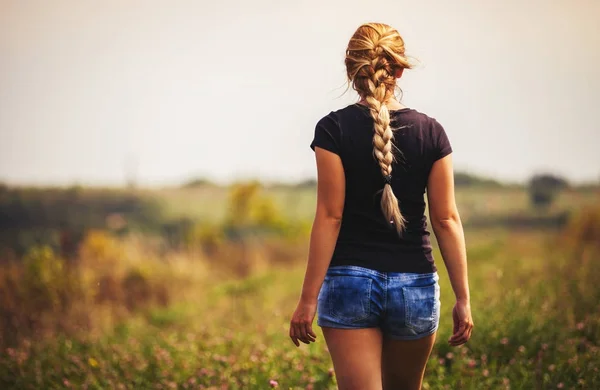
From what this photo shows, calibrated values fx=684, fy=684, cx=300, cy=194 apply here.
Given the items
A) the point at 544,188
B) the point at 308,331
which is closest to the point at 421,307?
the point at 308,331

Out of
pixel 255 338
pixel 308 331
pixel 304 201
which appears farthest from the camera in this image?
pixel 304 201

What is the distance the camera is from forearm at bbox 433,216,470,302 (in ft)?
9.20

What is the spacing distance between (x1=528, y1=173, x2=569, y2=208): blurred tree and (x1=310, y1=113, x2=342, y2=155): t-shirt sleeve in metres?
16.1

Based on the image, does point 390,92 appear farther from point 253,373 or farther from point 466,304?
point 253,373

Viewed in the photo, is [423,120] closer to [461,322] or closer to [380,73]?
[380,73]

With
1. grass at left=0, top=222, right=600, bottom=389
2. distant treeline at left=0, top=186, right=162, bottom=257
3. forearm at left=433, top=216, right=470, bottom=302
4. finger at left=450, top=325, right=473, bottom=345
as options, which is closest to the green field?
grass at left=0, top=222, right=600, bottom=389

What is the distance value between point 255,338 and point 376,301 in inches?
166

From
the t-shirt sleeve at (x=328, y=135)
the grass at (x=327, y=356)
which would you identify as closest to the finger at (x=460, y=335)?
the t-shirt sleeve at (x=328, y=135)

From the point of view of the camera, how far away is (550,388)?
431 cm

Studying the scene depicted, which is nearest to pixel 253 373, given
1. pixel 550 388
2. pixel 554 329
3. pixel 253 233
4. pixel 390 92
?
pixel 550 388

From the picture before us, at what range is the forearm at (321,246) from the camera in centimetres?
264

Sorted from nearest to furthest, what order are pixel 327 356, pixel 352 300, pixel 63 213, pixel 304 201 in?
pixel 352 300 < pixel 327 356 < pixel 63 213 < pixel 304 201

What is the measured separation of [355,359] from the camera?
2.60 metres

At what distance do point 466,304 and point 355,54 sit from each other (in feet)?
3.68
